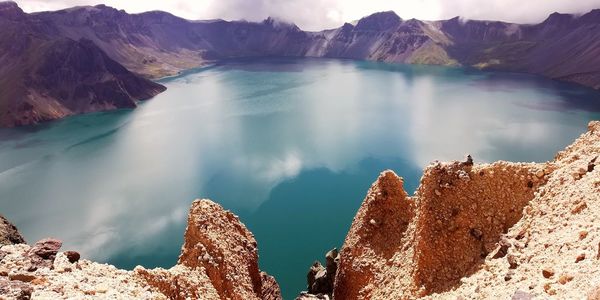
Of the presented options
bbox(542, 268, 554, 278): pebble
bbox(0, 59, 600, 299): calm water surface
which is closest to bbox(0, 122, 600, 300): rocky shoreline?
bbox(542, 268, 554, 278): pebble

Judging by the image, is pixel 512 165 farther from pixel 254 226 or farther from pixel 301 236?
pixel 254 226

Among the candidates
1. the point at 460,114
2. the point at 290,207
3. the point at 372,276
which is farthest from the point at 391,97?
the point at 372,276

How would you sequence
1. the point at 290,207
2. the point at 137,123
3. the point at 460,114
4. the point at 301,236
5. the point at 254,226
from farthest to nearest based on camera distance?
1. the point at 137,123
2. the point at 460,114
3. the point at 290,207
4. the point at 254,226
5. the point at 301,236

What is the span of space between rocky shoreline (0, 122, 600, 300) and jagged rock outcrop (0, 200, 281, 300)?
0.06 metres

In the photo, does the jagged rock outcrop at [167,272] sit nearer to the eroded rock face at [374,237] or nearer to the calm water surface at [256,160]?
the eroded rock face at [374,237]

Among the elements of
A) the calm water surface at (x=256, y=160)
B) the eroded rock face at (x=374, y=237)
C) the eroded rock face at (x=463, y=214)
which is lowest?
the calm water surface at (x=256, y=160)

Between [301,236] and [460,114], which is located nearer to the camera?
[301,236]

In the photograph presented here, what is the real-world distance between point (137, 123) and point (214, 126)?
141 feet

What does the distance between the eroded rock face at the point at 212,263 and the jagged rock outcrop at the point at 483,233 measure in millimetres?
6491

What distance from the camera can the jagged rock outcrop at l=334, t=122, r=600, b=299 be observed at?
549 inches

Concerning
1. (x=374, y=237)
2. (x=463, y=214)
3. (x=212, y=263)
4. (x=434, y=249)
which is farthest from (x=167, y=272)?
(x=463, y=214)

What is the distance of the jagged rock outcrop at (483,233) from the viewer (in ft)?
45.8

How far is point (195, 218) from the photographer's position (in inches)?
989

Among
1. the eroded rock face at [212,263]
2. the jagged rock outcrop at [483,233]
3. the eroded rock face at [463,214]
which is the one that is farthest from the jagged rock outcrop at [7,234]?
the eroded rock face at [463,214]
